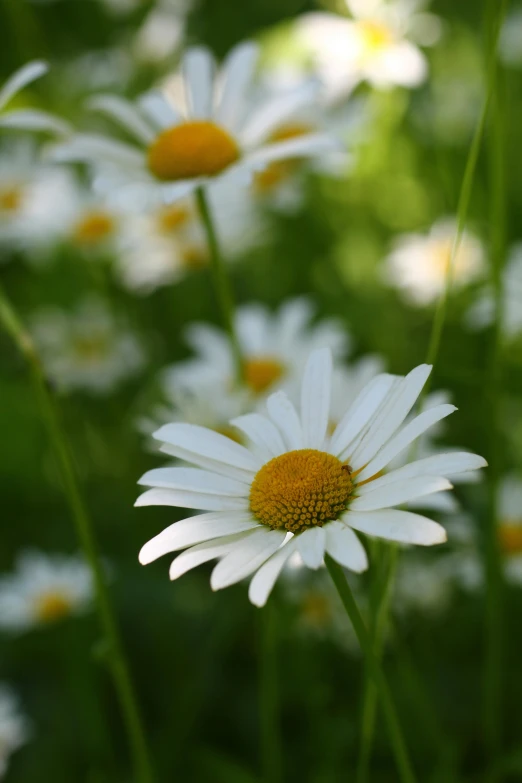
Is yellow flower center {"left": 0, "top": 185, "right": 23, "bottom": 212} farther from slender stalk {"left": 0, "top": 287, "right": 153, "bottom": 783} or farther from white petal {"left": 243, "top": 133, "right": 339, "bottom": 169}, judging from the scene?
slender stalk {"left": 0, "top": 287, "right": 153, "bottom": 783}

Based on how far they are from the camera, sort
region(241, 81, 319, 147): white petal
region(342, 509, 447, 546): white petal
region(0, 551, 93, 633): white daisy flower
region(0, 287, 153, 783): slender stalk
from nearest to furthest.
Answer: region(342, 509, 447, 546): white petal → region(0, 287, 153, 783): slender stalk → region(241, 81, 319, 147): white petal → region(0, 551, 93, 633): white daisy flower

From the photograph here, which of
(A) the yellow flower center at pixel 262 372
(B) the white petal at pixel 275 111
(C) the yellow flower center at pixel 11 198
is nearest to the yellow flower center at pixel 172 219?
(C) the yellow flower center at pixel 11 198

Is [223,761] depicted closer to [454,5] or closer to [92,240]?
[92,240]

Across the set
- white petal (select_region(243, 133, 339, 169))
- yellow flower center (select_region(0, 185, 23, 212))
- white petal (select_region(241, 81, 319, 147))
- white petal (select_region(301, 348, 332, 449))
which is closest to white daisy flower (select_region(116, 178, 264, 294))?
yellow flower center (select_region(0, 185, 23, 212))

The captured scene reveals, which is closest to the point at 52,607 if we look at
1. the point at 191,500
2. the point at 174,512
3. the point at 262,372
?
the point at 174,512

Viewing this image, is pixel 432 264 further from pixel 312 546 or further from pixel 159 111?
pixel 312 546

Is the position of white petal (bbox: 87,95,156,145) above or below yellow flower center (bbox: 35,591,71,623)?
above

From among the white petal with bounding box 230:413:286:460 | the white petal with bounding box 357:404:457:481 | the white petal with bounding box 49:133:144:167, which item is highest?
the white petal with bounding box 49:133:144:167

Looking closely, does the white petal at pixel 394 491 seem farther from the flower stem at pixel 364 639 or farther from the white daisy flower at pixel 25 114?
the white daisy flower at pixel 25 114

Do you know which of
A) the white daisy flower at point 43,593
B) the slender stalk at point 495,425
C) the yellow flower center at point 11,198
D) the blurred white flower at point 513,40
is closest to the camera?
the slender stalk at point 495,425
